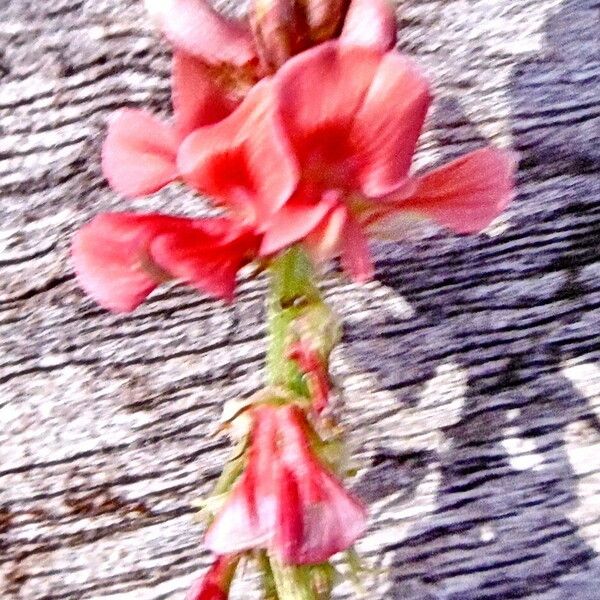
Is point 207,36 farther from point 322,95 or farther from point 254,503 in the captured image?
point 254,503

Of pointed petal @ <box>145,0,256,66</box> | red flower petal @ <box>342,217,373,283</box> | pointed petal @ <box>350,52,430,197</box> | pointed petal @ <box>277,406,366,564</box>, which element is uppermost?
pointed petal @ <box>145,0,256,66</box>

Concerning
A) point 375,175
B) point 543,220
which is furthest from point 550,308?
point 375,175

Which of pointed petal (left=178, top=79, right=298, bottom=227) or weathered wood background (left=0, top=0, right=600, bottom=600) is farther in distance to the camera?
weathered wood background (left=0, top=0, right=600, bottom=600)

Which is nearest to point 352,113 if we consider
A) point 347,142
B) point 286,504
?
point 347,142

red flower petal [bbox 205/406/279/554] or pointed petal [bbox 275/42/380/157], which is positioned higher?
pointed petal [bbox 275/42/380/157]

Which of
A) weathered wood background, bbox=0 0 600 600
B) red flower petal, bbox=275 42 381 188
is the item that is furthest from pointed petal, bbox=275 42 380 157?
weathered wood background, bbox=0 0 600 600

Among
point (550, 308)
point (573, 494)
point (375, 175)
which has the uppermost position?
point (375, 175)

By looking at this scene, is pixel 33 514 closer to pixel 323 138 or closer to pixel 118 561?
pixel 118 561

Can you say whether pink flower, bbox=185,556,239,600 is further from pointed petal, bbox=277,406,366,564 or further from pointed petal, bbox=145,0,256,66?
pointed petal, bbox=145,0,256,66
